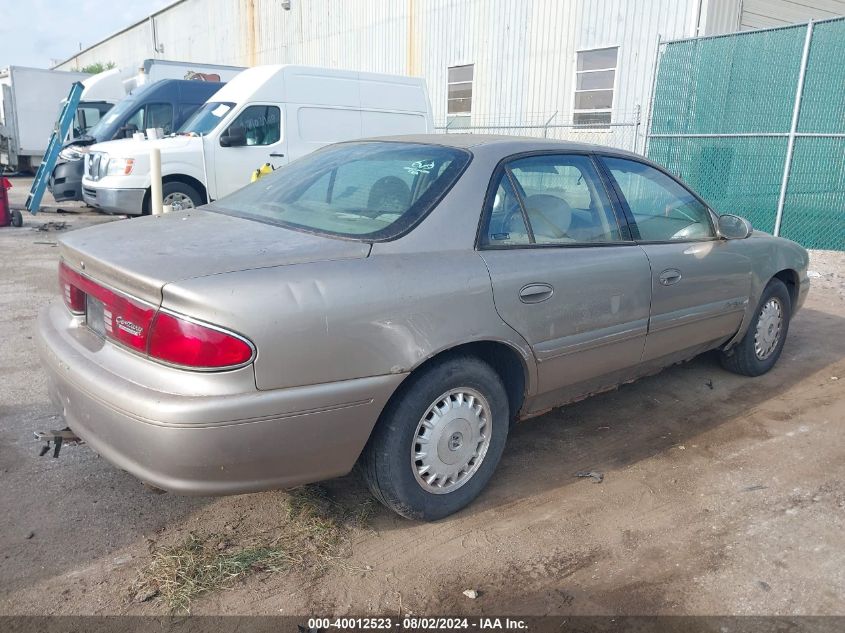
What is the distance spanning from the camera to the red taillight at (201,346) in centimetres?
231

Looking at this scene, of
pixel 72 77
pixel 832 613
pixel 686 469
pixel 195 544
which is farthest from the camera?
pixel 72 77

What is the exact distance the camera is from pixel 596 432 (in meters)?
4.09

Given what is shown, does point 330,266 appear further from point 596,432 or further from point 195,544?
point 596,432

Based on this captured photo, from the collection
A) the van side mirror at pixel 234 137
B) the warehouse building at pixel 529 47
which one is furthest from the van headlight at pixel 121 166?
the warehouse building at pixel 529 47

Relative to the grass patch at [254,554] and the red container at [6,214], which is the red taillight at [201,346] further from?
the red container at [6,214]

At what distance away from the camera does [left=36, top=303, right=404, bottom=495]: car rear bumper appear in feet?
7.62

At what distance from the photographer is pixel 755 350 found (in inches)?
193

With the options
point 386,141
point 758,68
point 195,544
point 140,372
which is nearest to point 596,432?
point 386,141

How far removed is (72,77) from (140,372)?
2285cm

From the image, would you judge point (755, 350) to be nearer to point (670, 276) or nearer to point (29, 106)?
point (670, 276)

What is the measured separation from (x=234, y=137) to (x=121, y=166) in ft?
5.77

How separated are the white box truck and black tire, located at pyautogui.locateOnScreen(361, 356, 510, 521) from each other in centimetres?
2188

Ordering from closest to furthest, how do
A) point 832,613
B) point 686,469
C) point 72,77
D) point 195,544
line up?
point 832,613
point 195,544
point 686,469
point 72,77

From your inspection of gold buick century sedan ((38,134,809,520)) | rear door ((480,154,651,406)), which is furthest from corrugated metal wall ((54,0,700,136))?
rear door ((480,154,651,406))
